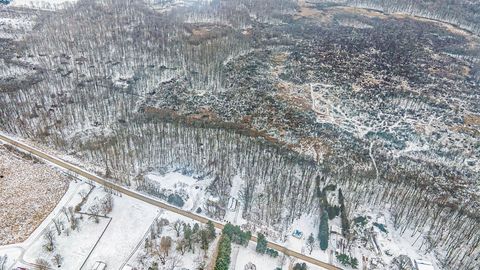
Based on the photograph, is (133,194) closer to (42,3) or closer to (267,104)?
(267,104)

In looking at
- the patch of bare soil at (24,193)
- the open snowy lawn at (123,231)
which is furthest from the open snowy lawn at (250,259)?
the patch of bare soil at (24,193)

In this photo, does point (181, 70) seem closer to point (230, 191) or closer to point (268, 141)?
point (268, 141)

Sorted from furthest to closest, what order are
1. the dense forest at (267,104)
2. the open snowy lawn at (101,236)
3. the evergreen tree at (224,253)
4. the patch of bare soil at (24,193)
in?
the dense forest at (267,104) < the patch of bare soil at (24,193) < the open snowy lawn at (101,236) < the evergreen tree at (224,253)

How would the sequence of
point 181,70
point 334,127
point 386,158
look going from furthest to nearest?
point 181,70, point 334,127, point 386,158

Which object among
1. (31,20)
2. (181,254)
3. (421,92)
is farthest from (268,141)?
(31,20)

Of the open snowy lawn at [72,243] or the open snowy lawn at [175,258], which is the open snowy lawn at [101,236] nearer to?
the open snowy lawn at [72,243]

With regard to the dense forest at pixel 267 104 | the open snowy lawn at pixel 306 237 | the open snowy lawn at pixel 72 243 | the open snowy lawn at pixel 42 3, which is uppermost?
the open snowy lawn at pixel 42 3
